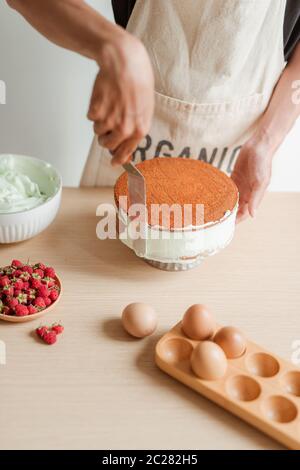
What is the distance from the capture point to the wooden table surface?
763 millimetres

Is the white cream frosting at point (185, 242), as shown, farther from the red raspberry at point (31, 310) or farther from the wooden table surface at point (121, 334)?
the red raspberry at point (31, 310)

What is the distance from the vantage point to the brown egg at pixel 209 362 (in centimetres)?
80

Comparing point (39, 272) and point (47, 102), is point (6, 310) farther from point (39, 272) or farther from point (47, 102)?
point (47, 102)

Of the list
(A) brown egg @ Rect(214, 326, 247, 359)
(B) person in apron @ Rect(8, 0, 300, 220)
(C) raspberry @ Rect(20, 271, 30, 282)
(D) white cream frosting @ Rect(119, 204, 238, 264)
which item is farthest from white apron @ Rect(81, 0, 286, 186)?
(A) brown egg @ Rect(214, 326, 247, 359)

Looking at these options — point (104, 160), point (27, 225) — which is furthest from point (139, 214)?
point (104, 160)

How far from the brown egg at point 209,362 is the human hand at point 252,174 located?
392 mm

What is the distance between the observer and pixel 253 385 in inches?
31.6

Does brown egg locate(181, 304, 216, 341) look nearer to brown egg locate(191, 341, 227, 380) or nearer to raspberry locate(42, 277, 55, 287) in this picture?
brown egg locate(191, 341, 227, 380)

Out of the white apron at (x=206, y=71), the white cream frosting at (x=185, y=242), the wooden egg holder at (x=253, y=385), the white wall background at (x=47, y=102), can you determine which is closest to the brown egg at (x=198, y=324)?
the wooden egg holder at (x=253, y=385)

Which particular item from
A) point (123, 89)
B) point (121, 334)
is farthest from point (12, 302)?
point (123, 89)

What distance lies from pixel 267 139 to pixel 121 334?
52 cm

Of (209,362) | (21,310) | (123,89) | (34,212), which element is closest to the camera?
(123,89)

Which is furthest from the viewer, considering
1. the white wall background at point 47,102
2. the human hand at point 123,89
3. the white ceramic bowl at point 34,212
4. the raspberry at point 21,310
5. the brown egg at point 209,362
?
the white wall background at point 47,102

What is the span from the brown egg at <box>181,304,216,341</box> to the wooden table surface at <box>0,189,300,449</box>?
0.21 feet
